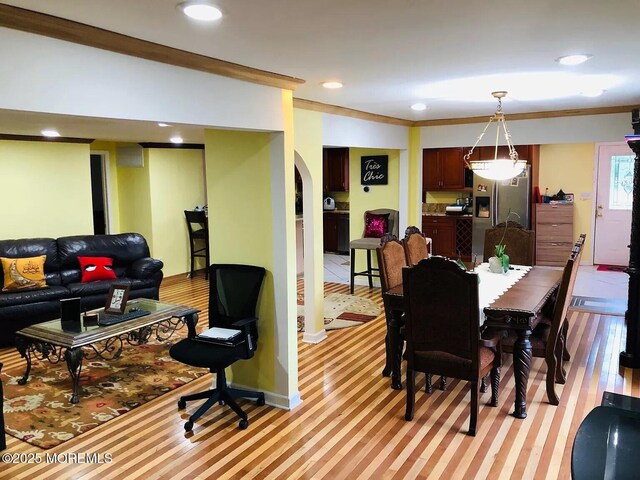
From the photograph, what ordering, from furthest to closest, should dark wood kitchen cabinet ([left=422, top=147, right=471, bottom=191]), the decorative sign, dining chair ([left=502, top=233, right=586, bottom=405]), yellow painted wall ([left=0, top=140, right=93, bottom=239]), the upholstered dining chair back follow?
dark wood kitchen cabinet ([left=422, top=147, right=471, bottom=191]) → the decorative sign → yellow painted wall ([left=0, top=140, right=93, bottom=239]) → the upholstered dining chair back → dining chair ([left=502, top=233, right=586, bottom=405])

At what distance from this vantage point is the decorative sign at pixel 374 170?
7.59 metres

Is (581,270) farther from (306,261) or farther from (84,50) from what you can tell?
(84,50)

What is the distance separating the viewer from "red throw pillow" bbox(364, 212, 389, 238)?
302 inches

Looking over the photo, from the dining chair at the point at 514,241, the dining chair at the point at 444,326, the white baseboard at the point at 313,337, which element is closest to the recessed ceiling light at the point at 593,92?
the dining chair at the point at 514,241

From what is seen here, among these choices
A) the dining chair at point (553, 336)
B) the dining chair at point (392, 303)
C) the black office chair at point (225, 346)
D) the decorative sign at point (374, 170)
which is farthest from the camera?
the decorative sign at point (374, 170)

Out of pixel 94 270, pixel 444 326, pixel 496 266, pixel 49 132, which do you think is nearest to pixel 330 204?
pixel 94 270

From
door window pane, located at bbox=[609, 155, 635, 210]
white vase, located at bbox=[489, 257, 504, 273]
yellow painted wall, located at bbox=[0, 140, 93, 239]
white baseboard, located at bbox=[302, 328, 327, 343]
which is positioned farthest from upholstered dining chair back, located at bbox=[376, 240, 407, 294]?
door window pane, located at bbox=[609, 155, 635, 210]

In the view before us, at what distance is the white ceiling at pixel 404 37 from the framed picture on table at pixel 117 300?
2.30 metres

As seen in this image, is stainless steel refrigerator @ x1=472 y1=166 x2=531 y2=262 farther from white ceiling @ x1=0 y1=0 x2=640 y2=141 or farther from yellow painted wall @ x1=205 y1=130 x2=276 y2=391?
yellow painted wall @ x1=205 y1=130 x2=276 y2=391

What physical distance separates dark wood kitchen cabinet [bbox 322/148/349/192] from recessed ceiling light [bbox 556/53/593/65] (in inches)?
282

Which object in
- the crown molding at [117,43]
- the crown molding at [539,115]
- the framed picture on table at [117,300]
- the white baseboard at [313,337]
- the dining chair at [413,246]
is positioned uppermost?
the crown molding at [539,115]

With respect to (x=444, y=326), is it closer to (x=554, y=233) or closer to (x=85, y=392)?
(x=85, y=392)

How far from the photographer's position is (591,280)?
7.82m

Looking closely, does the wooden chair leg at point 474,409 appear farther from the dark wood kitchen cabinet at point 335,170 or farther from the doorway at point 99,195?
the dark wood kitchen cabinet at point 335,170
